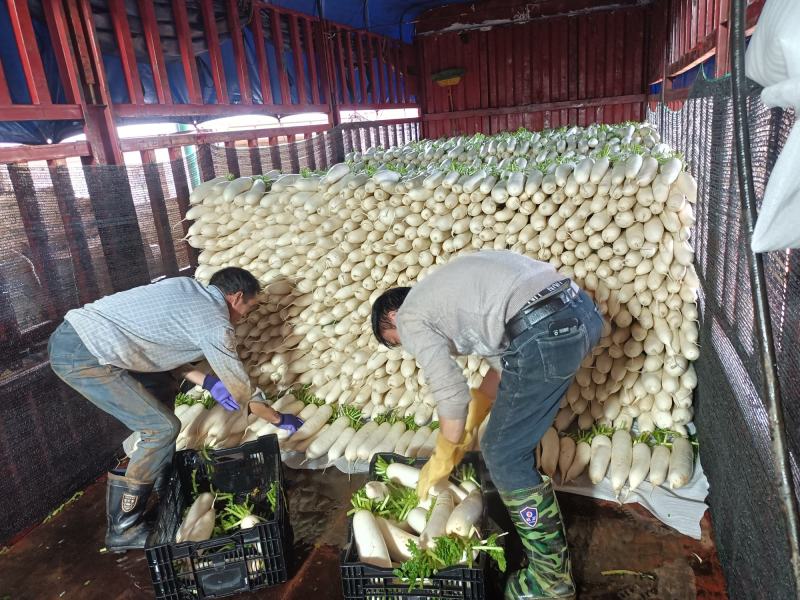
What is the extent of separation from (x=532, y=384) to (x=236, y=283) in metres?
1.86

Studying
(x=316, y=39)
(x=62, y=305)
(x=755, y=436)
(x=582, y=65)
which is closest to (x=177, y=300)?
(x=62, y=305)

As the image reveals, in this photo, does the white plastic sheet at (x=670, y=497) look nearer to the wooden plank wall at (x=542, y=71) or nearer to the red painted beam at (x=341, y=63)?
the red painted beam at (x=341, y=63)

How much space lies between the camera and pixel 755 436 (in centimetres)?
202

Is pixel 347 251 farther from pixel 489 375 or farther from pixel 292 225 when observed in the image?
pixel 489 375

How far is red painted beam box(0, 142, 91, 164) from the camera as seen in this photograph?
3824 millimetres

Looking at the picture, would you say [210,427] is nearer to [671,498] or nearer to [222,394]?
[222,394]

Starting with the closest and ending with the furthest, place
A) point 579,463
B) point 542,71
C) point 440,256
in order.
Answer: point 579,463 < point 440,256 < point 542,71

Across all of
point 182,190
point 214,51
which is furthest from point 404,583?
point 214,51

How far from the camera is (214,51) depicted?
20.5ft

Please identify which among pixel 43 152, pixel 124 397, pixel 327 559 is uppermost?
pixel 43 152

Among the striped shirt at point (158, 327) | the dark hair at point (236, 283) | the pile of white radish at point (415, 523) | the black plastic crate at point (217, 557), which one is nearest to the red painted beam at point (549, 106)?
the dark hair at point (236, 283)

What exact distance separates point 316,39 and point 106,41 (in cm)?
460

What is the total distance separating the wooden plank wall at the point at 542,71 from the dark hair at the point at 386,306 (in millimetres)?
11110

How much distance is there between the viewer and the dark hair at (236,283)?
133 inches
